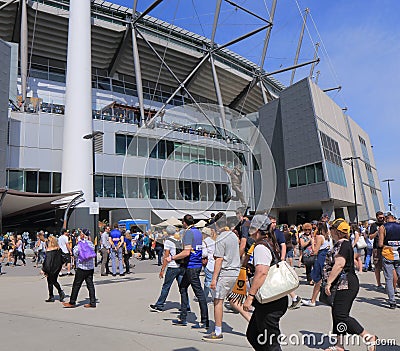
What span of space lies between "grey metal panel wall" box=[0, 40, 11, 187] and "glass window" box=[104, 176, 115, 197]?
931 centimetres

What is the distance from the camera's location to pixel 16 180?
3466cm

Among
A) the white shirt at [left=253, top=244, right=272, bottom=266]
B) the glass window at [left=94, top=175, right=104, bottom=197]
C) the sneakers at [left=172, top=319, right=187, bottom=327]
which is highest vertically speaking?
the glass window at [left=94, top=175, right=104, bottom=197]

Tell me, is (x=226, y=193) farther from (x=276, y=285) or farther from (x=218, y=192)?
(x=276, y=285)

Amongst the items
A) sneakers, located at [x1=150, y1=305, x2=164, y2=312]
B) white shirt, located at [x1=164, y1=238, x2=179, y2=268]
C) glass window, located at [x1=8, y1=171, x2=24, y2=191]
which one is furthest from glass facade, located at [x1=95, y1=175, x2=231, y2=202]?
glass window, located at [x1=8, y1=171, x2=24, y2=191]

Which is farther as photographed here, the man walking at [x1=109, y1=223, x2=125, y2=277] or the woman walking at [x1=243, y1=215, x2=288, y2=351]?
the man walking at [x1=109, y1=223, x2=125, y2=277]

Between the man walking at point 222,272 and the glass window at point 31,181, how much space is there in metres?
32.7

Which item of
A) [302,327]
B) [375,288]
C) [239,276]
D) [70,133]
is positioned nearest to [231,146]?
[239,276]

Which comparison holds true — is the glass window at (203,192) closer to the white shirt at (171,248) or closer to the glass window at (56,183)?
the white shirt at (171,248)

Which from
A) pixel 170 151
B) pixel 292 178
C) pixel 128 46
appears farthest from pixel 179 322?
pixel 128 46

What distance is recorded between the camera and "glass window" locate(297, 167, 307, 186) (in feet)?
139

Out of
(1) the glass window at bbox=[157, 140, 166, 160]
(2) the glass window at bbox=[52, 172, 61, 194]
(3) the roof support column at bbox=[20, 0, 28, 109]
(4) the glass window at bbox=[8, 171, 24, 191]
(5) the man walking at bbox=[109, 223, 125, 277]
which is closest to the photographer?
(1) the glass window at bbox=[157, 140, 166, 160]

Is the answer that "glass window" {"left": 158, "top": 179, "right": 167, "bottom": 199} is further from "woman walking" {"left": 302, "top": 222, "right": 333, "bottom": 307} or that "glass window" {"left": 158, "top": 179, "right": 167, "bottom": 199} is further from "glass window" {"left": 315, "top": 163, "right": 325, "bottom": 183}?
"glass window" {"left": 315, "top": 163, "right": 325, "bottom": 183}

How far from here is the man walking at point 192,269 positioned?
22.3ft

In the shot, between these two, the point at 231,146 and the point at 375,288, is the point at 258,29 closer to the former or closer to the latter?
the point at 375,288
